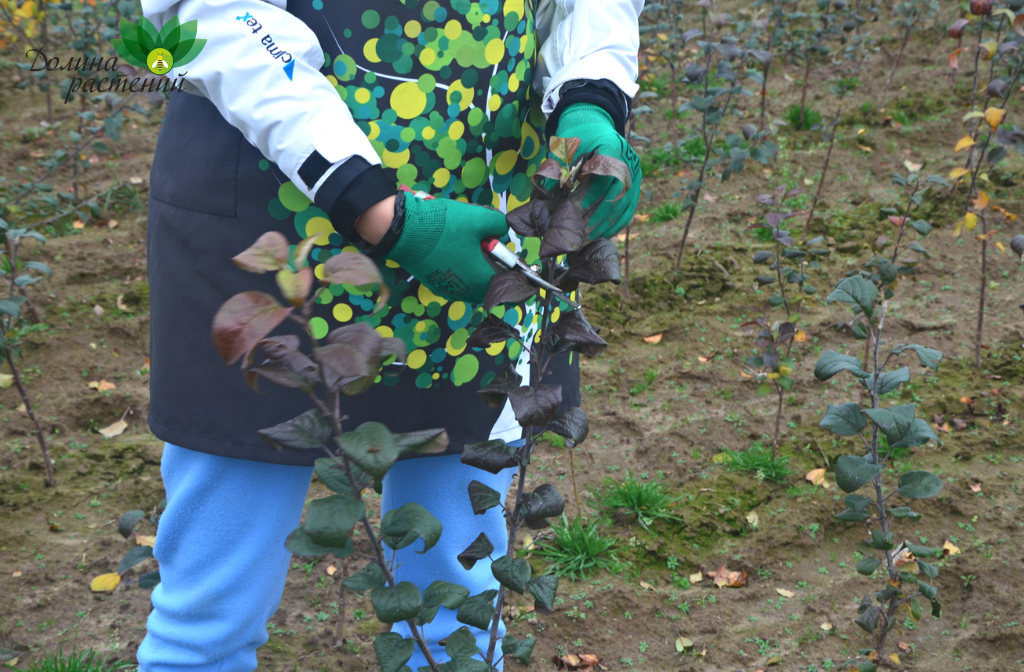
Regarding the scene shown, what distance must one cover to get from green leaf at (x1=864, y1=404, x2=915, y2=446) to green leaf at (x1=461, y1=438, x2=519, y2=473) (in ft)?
1.98

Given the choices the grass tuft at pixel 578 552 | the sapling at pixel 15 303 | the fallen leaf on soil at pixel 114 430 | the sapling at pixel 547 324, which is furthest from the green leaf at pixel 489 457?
the fallen leaf on soil at pixel 114 430

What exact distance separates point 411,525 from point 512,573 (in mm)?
233

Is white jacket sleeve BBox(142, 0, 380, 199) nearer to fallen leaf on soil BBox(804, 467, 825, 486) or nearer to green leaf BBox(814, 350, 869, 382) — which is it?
green leaf BBox(814, 350, 869, 382)

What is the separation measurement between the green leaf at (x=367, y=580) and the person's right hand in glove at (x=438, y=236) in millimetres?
445

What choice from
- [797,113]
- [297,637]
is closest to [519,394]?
[297,637]

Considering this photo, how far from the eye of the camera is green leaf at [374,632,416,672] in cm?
103

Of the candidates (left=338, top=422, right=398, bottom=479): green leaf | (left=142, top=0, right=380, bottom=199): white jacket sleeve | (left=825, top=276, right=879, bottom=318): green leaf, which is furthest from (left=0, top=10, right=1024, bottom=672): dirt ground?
(left=142, top=0, right=380, bottom=199): white jacket sleeve

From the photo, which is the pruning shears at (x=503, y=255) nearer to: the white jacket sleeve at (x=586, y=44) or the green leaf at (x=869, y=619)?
the white jacket sleeve at (x=586, y=44)

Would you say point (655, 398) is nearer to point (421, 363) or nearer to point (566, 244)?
point (421, 363)

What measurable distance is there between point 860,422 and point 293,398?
3.22ft

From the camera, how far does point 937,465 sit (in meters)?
2.32

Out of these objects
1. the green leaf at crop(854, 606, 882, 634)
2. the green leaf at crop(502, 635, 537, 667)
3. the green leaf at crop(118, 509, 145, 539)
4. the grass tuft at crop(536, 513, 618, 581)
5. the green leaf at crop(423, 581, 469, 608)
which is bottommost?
the grass tuft at crop(536, 513, 618, 581)

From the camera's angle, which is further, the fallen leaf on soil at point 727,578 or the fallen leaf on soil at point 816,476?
the fallen leaf on soil at point 816,476

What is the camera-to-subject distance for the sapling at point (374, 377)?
32.8 inches
